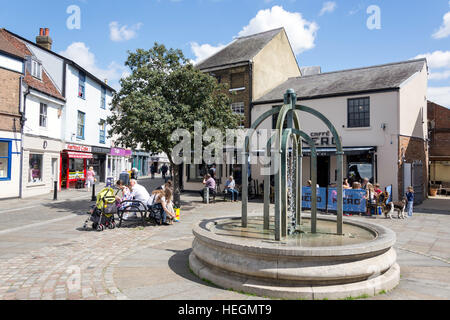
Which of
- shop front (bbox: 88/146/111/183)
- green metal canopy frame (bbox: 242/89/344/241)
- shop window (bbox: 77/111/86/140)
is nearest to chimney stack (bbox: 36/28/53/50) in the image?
shop window (bbox: 77/111/86/140)

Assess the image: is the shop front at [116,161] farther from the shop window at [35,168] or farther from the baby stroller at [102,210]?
the baby stroller at [102,210]

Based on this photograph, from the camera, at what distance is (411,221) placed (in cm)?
1186

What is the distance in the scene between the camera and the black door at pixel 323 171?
1869 centimetres

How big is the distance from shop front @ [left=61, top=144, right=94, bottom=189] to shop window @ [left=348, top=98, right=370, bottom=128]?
62.1 feet

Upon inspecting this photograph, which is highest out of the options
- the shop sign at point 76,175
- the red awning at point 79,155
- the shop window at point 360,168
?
the red awning at point 79,155

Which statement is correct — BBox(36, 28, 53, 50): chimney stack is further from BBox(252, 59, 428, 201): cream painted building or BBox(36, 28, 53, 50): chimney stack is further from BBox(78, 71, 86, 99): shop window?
BBox(252, 59, 428, 201): cream painted building

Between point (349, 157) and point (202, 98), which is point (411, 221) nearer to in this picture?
point (349, 157)

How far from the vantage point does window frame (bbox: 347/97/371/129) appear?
17172 mm

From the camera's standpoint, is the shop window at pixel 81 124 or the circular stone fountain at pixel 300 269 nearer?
the circular stone fountain at pixel 300 269

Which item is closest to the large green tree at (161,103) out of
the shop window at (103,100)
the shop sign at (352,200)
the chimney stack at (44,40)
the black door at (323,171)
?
the shop sign at (352,200)

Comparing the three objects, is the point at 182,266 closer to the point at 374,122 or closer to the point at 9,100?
the point at 374,122

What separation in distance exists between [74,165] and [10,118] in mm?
7987

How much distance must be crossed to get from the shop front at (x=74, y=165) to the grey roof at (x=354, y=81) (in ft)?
45.6
